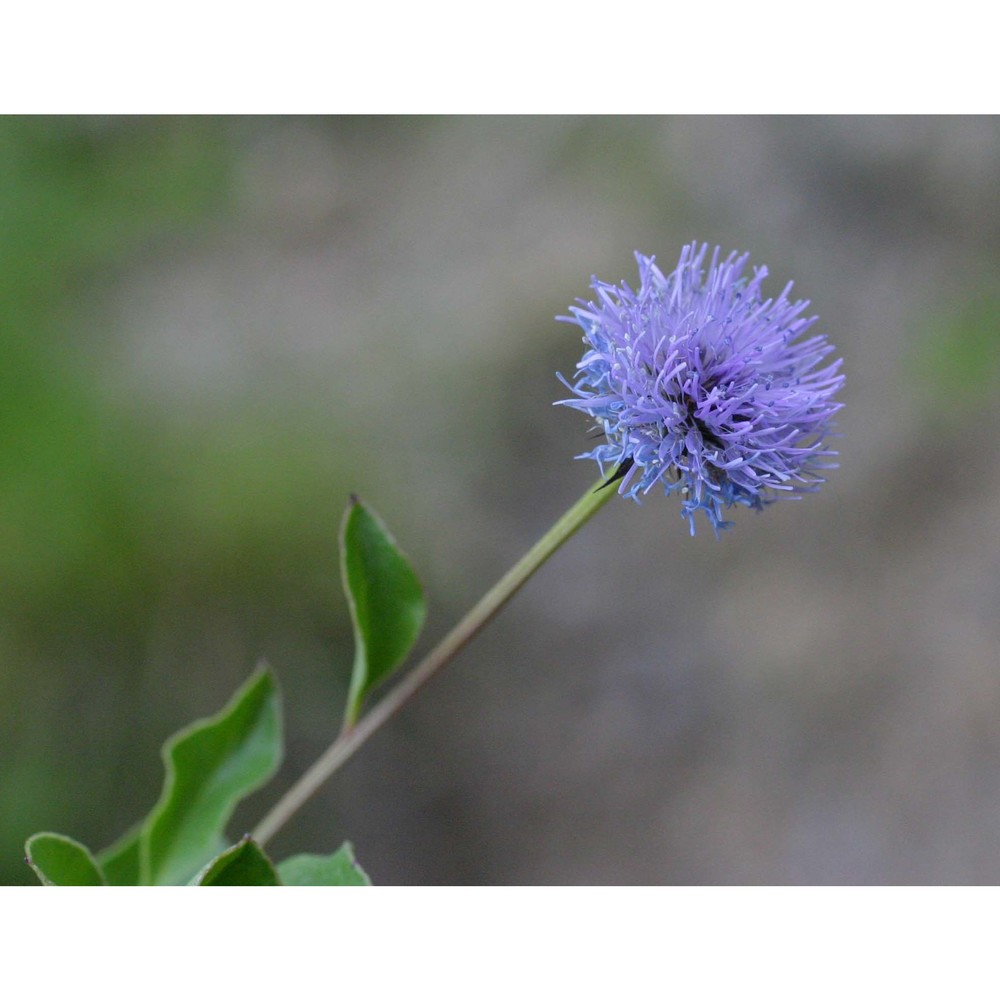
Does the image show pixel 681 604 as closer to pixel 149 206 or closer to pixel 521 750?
pixel 521 750

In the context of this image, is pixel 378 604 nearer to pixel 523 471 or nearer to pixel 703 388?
pixel 703 388

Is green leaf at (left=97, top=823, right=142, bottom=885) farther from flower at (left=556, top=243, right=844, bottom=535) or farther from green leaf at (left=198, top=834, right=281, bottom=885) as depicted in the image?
flower at (left=556, top=243, right=844, bottom=535)

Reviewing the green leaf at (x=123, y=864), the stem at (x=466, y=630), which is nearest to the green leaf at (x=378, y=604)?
the stem at (x=466, y=630)

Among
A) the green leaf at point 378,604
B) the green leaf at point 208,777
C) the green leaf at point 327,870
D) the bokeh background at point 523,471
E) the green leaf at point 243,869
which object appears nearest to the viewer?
the green leaf at point 243,869

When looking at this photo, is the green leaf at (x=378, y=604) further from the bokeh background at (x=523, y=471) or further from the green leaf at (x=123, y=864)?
the bokeh background at (x=523, y=471)

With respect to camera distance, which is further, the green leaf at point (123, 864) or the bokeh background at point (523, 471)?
the bokeh background at point (523, 471)

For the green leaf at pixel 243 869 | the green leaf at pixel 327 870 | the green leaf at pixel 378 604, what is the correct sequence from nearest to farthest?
1. the green leaf at pixel 243 869
2. the green leaf at pixel 327 870
3. the green leaf at pixel 378 604

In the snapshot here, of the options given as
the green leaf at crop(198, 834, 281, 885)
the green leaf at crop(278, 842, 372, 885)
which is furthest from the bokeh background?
the green leaf at crop(198, 834, 281, 885)
